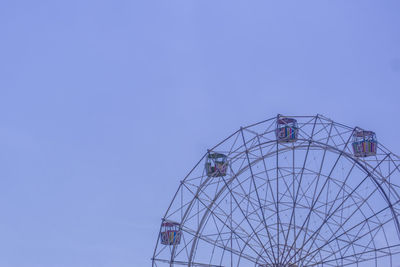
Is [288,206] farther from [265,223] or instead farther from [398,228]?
[398,228]

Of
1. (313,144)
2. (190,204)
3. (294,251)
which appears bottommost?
(294,251)

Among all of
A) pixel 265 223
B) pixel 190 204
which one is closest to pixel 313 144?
pixel 265 223

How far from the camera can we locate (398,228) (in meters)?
45.9

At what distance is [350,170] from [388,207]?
11.6 feet

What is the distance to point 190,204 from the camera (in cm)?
4772

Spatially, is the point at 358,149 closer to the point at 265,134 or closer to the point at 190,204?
the point at 265,134

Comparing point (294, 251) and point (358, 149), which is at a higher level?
point (358, 149)

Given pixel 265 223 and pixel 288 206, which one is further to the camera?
pixel 288 206

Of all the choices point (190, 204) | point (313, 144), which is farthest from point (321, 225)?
point (190, 204)

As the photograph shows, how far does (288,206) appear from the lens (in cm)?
5281

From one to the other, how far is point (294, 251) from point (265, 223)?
8.95 ft

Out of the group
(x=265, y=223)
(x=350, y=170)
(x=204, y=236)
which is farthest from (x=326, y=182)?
(x=204, y=236)

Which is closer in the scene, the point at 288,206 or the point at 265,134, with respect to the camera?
the point at 265,134

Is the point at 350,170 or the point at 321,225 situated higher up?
the point at 350,170
